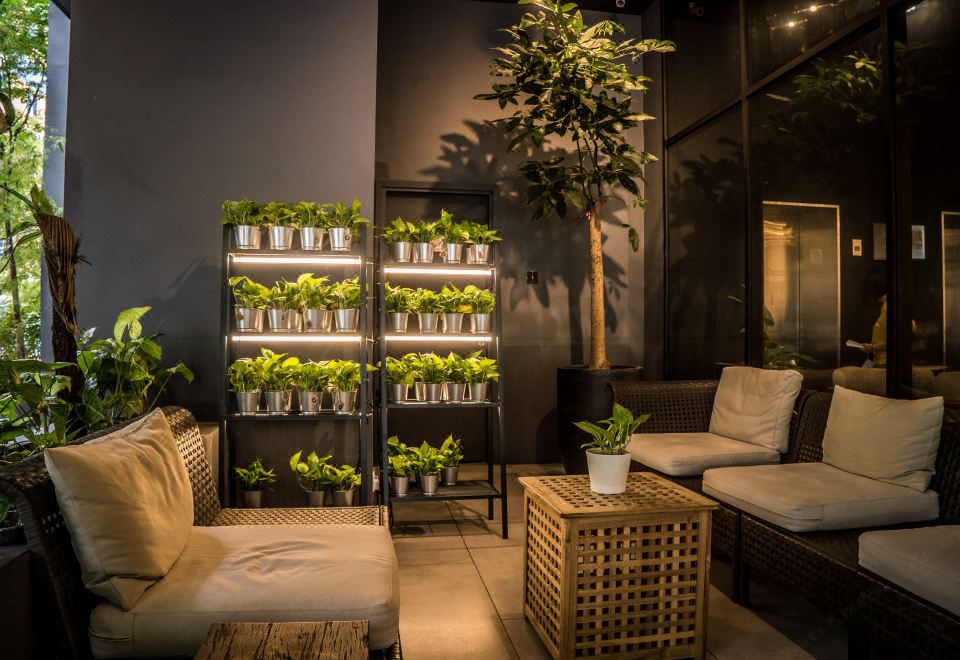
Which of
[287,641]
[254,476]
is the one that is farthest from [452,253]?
[287,641]

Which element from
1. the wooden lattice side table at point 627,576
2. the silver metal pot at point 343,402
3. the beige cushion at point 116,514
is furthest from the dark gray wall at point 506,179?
the beige cushion at point 116,514

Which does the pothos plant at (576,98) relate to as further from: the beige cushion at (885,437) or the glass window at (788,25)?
the beige cushion at (885,437)

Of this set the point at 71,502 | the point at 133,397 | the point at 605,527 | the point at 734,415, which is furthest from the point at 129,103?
the point at 734,415

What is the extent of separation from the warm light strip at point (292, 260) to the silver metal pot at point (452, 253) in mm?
496

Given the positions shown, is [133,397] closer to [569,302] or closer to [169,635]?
[169,635]

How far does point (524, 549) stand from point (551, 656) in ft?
1.46

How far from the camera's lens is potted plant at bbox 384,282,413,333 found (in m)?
3.96

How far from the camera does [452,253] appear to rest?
159 inches

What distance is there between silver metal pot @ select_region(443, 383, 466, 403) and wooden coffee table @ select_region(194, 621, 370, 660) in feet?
7.77

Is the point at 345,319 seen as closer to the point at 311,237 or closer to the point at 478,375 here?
the point at 311,237

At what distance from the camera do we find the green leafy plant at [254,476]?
3.77 m

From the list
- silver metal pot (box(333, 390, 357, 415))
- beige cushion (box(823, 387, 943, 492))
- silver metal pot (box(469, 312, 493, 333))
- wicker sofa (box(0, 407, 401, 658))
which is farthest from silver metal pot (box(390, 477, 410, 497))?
beige cushion (box(823, 387, 943, 492))

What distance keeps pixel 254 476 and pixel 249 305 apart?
918 millimetres

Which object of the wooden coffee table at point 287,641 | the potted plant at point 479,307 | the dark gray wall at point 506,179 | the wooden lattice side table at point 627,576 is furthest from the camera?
the dark gray wall at point 506,179
